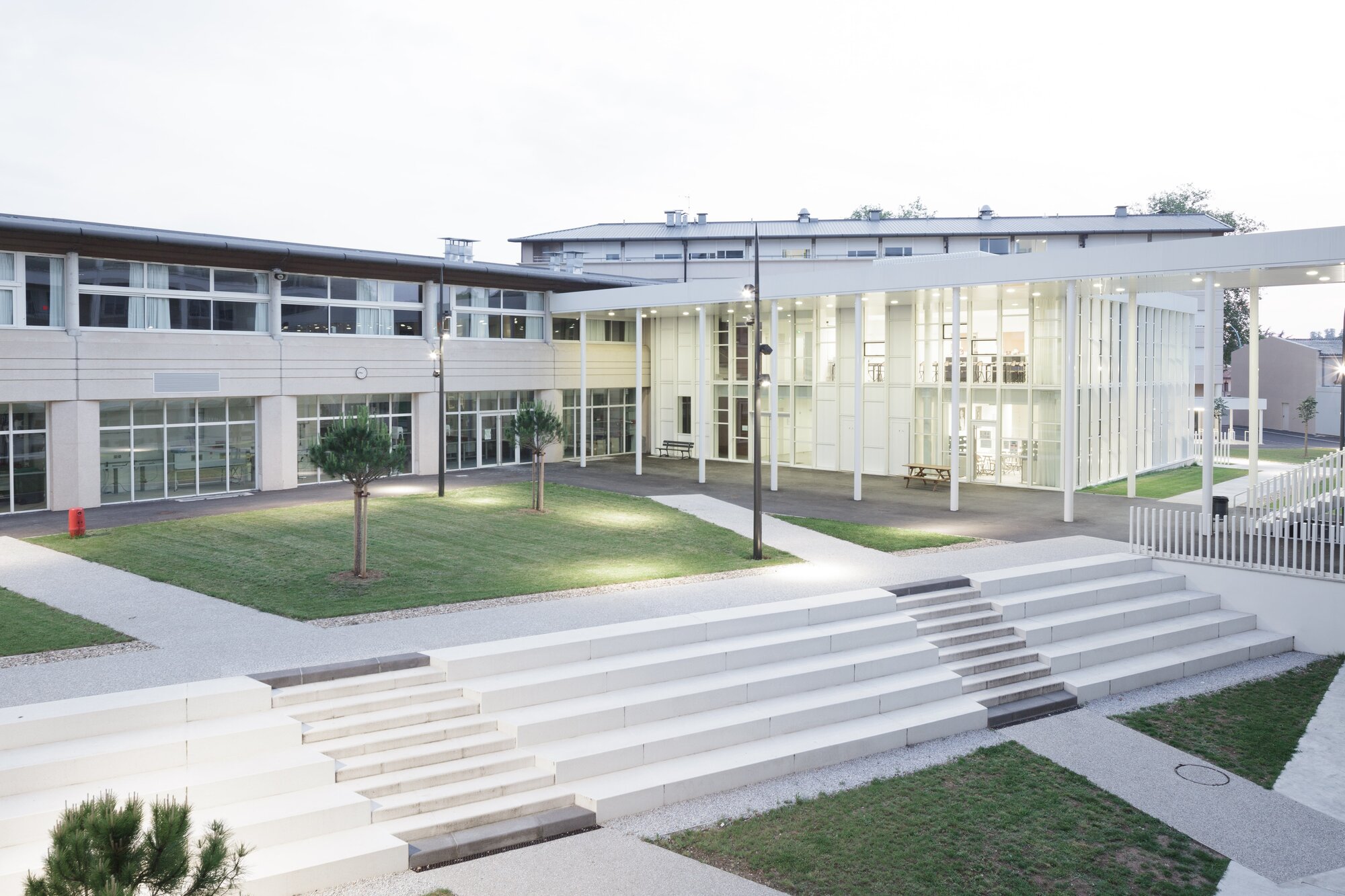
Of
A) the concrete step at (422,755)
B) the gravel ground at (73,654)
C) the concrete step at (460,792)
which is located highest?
the gravel ground at (73,654)

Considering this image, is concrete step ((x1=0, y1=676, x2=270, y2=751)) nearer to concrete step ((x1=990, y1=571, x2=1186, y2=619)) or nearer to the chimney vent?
concrete step ((x1=990, y1=571, x2=1186, y2=619))

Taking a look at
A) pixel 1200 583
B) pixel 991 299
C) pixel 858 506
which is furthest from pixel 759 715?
pixel 991 299

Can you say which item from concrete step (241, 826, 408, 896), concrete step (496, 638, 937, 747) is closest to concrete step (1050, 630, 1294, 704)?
concrete step (496, 638, 937, 747)

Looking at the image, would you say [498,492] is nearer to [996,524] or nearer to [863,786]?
[996,524]

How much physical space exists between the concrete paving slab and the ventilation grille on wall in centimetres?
2140

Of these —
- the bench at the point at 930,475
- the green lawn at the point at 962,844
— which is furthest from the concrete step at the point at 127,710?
the bench at the point at 930,475

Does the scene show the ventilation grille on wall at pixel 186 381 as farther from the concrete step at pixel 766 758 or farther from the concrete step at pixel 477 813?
the concrete step at pixel 766 758

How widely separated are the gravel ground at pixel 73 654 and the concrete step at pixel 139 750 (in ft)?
9.08

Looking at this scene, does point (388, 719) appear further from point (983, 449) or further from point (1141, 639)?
point (983, 449)

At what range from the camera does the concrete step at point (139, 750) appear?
818 cm

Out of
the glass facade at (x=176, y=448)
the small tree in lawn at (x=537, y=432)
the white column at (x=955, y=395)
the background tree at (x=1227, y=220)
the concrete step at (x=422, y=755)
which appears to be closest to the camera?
the concrete step at (x=422, y=755)

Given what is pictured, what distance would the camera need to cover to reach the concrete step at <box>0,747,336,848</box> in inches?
306

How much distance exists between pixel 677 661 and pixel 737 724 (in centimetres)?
112

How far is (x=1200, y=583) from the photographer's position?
16.0m
